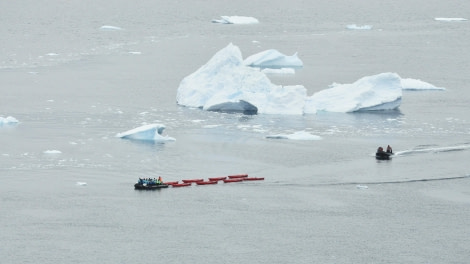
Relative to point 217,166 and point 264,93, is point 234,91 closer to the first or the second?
point 264,93

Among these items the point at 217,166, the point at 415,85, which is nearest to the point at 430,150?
the point at 217,166

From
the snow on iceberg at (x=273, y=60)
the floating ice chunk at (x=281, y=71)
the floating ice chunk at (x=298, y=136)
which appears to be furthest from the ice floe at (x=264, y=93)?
the snow on iceberg at (x=273, y=60)

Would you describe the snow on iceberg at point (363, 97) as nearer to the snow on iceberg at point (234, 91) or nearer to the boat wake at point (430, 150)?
the snow on iceberg at point (234, 91)

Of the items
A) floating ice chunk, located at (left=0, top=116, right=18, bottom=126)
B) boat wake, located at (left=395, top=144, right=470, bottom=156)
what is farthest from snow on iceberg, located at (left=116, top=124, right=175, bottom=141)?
boat wake, located at (left=395, top=144, right=470, bottom=156)

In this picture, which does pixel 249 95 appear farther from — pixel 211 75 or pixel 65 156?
pixel 65 156

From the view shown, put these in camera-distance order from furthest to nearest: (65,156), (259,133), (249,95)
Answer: (249,95) → (259,133) → (65,156)

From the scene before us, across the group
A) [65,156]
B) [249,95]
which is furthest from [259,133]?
[65,156]
